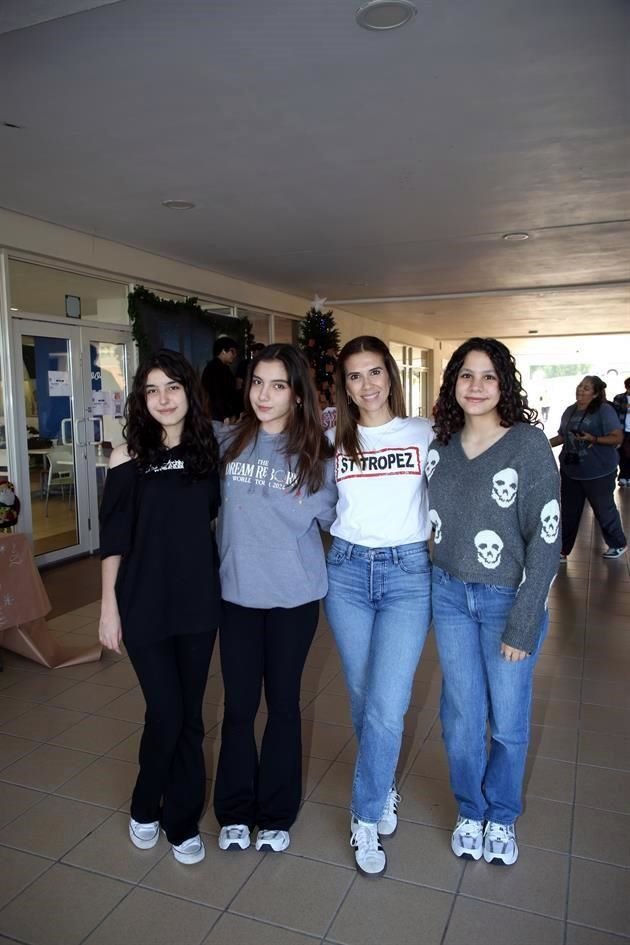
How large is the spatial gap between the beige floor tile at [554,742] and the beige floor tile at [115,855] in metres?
1.52

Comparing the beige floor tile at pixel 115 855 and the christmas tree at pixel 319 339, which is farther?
the christmas tree at pixel 319 339

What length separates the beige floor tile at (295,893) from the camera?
1932mm

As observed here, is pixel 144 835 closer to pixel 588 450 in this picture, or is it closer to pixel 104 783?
pixel 104 783

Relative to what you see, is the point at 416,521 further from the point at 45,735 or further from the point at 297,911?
the point at 45,735

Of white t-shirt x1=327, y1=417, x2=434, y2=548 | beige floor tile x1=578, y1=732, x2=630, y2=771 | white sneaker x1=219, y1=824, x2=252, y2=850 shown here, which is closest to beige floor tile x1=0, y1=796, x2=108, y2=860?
white sneaker x1=219, y1=824, x2=252, y2=850

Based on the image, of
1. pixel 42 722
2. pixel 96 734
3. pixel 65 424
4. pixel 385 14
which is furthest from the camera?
pixel 65 424

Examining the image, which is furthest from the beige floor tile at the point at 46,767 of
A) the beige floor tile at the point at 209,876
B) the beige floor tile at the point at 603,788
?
the beige floor tile at the point at 603,788

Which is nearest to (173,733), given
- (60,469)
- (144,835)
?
(144,835)

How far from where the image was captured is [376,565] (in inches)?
82.1

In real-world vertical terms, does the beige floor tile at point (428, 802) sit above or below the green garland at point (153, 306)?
below

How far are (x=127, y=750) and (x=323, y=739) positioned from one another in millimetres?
813

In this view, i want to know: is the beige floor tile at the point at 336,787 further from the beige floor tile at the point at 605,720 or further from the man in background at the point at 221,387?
the man in background at the point at 221,387

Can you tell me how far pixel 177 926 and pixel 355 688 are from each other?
2.65 ft

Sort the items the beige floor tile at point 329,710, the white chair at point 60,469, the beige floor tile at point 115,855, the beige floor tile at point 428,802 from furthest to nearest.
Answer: the white chair at point 60,469, the beige floor tile at point 329,710, the beige floor tile at point 428,802, the beige floor tile at point 115,855
